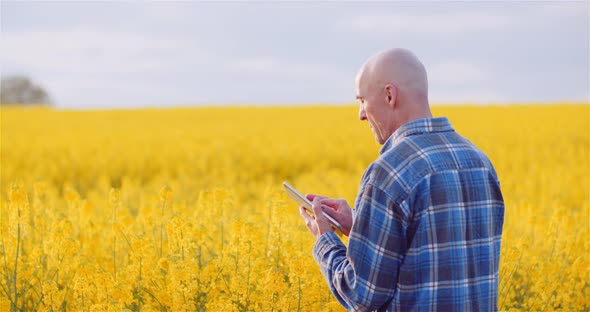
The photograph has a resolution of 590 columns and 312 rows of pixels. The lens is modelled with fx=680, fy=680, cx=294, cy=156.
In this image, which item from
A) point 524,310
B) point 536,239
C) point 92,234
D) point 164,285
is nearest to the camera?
point 164,285

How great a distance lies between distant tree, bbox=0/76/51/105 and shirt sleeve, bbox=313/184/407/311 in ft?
184

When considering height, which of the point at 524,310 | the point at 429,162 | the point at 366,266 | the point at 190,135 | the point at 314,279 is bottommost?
the point at 524,310

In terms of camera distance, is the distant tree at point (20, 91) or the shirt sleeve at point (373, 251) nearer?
the shirt sleeve at point (373, 251)

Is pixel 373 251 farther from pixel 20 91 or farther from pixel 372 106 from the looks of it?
pixel 20 91

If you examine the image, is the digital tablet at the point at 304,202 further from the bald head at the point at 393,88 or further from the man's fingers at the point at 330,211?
the bald head at the point at 393,88

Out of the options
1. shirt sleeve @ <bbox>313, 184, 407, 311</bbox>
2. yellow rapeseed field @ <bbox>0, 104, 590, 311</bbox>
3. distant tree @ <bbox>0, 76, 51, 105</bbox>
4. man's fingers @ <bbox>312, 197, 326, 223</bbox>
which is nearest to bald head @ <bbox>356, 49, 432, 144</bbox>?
shirt sleeve @ <bbox>313, 184, 407, 311</bbox>

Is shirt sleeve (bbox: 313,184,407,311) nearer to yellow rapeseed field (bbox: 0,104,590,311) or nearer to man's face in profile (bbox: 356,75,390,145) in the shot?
man's face in profile (bbox: 356,75,390,145)

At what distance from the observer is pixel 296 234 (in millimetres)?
4332

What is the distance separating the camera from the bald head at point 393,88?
2.32 metres

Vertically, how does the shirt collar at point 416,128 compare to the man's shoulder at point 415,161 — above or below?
above

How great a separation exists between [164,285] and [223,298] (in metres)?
0.38

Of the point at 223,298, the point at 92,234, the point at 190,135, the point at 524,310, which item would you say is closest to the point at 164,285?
the point at 223,298

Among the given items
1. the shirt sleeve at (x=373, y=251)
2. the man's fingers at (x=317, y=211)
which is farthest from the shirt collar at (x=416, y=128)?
the man's fingers at (x=317, y=211)

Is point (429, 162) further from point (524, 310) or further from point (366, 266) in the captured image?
point (524, 310)
